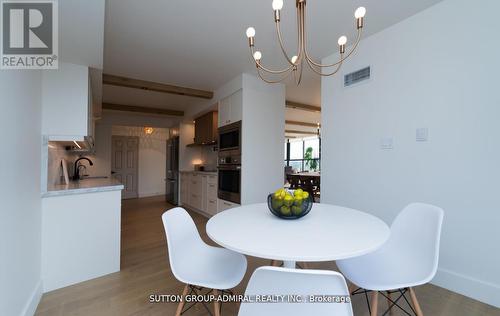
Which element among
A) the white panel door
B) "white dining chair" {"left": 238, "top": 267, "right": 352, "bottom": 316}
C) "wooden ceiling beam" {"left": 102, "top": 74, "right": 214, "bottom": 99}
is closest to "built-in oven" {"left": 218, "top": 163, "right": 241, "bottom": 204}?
"wooden ceiling beam" {"left": 102, "top": 74, "right": 214, "bottom": 99}

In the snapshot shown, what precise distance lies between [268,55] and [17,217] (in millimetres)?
2834

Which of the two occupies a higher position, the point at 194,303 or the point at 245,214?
the point at 245,214

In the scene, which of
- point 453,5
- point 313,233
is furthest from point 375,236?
point 453,5

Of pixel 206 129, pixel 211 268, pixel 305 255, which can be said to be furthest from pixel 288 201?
pixel 206 129

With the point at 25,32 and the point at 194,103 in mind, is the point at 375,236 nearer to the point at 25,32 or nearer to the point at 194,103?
the point at 25,32

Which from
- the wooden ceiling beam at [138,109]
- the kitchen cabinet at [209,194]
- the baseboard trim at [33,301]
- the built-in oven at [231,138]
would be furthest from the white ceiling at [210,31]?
the baseboard trim at [33,301]

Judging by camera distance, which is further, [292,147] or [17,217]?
[292,147]

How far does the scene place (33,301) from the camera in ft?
5.31

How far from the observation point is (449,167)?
1947mm

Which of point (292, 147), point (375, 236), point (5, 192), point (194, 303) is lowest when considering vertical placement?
point (194, 303)

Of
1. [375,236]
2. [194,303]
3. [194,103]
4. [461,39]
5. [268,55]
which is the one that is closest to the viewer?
[375,236]

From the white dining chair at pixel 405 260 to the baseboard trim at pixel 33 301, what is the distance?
6.65ft

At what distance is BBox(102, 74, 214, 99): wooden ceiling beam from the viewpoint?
3.64 m

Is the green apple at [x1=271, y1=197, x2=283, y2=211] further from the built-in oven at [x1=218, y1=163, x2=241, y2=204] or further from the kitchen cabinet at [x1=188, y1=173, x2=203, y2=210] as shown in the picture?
the kitchen cabinet at [x1=188, y1=173, x2=203, y2=210]
